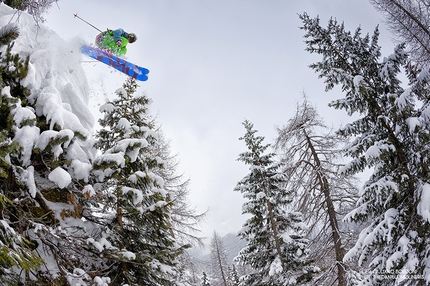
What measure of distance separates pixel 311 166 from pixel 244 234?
13.5ft

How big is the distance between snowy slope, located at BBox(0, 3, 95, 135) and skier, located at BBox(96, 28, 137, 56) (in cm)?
280

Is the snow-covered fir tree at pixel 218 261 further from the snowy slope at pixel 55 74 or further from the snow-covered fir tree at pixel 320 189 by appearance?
the snowy slope at pixel 55 74

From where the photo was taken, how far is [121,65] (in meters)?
12.9

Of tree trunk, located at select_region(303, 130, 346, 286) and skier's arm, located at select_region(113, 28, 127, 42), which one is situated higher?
skier's arm, located at select_region(113, 28, 127, 42)

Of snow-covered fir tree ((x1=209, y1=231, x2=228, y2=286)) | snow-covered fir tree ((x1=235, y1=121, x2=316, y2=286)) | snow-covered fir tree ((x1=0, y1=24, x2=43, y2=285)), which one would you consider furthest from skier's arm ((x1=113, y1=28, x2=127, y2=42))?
snow-covered fir tree ((x1=209, y1=231, x2=228, y2=286))

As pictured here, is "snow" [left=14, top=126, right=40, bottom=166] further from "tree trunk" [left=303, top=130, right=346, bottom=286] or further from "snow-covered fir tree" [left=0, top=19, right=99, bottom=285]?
"tree trunk" [left=303, top=130, right=346, bottom=286]

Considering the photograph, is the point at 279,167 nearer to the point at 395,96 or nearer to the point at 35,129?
the point at 395,96

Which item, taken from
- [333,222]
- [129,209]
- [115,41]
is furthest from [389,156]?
[115,41]

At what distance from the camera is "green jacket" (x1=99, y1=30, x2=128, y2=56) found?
13.0m

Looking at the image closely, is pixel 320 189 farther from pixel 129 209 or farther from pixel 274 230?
pixel 129 209

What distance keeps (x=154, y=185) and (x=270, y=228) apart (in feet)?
19.0

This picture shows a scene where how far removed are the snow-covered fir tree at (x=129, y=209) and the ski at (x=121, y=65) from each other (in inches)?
221

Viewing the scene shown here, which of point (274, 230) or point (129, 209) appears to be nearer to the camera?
point (129, 209)

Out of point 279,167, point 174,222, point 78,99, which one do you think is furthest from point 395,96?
point 174,222
